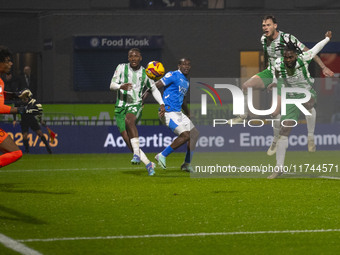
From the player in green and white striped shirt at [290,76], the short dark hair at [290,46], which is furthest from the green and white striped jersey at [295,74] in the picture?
the short dark hair at [290,46]

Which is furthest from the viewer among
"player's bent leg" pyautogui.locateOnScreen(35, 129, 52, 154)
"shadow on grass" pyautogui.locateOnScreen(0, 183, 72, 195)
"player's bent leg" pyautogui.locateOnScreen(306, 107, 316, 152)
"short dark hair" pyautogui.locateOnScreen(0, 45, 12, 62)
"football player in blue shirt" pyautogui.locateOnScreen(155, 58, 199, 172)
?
"player's bent leg" pyautogui.locateOnScreen(35, 129, 52, 154)

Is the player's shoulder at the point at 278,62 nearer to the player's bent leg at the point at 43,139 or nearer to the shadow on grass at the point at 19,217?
the shadow on grass at the point at 19,217

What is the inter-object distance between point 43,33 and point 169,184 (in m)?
24.9

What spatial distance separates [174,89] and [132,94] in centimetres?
85

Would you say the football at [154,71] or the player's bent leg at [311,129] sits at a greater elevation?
the football at [154,71]

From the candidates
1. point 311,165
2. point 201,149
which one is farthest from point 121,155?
point 311,165

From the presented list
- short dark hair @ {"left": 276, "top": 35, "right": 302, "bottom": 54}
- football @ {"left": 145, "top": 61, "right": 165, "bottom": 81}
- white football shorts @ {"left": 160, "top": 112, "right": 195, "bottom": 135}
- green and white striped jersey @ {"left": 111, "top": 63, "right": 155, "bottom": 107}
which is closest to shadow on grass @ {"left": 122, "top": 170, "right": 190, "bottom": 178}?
white football shorts @ {"left": 160, "top": 112, "right": 195, "bottom": 135}

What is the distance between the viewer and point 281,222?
997cm

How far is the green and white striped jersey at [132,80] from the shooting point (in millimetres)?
16766

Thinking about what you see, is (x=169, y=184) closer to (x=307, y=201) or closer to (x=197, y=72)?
(x=307, y=201)

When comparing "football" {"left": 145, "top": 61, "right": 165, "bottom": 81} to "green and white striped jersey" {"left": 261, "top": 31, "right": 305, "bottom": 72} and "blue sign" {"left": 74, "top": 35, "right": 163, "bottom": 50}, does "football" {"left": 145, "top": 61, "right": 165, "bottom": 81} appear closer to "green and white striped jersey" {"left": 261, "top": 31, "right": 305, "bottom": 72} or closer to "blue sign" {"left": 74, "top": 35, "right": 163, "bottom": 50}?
"green and white striped jersey" {"left": 261, "top": 31, "right": 305, "bottom": 72}

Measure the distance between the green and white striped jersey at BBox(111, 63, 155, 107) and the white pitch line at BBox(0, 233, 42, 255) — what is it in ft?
26.6

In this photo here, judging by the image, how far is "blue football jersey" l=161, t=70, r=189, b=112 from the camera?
55.1ft

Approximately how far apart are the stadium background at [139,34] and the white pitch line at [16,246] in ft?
93.3
